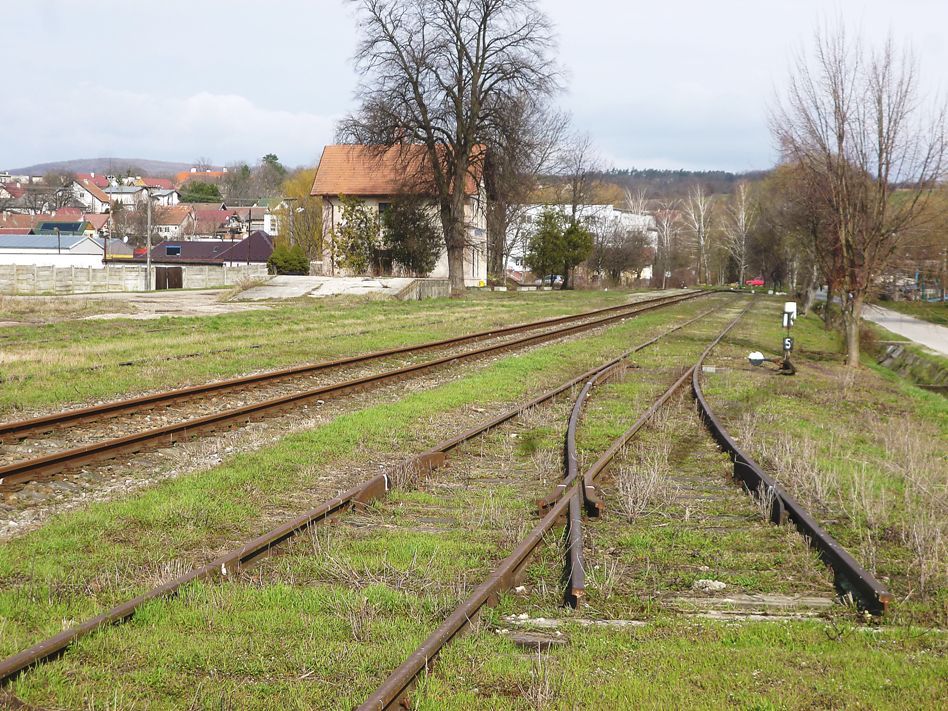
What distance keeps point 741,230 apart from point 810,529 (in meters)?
102

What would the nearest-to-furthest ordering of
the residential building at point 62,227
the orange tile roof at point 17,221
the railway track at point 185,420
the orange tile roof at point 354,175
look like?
the railway track at point 185,420 → the orange tile roof at point 354,175 → the residential building at point 62,227 → the orange tile roof at point 17,221

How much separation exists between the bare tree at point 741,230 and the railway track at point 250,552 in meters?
94.4

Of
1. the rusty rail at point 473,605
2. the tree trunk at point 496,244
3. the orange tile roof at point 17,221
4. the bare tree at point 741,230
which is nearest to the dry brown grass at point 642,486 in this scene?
the rusty rail at point 473,605

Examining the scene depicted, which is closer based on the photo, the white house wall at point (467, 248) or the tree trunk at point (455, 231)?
the tree trunk at point (455, 231)

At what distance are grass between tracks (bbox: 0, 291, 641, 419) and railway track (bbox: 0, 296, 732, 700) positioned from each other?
19.1 ft

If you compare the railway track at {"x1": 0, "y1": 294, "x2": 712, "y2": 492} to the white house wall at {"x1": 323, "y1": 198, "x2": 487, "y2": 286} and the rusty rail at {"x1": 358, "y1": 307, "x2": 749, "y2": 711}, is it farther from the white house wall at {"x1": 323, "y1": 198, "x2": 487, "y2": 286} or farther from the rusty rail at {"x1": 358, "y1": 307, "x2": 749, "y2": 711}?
the white house wall at {"x1": 323, "y1": 198, "x2": 487, "y2": 286}

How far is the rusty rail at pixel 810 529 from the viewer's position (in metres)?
5.52

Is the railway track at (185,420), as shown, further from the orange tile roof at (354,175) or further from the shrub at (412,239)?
the orange tile roof at (354,175)

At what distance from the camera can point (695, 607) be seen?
5.65 meters

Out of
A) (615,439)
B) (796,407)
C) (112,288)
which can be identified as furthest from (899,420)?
(112,288)

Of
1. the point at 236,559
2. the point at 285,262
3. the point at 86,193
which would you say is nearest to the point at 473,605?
the point at 236,559

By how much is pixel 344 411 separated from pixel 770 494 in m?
6.66

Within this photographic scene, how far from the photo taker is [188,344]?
20.0 metres

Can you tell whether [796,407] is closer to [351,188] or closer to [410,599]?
[410,599]
